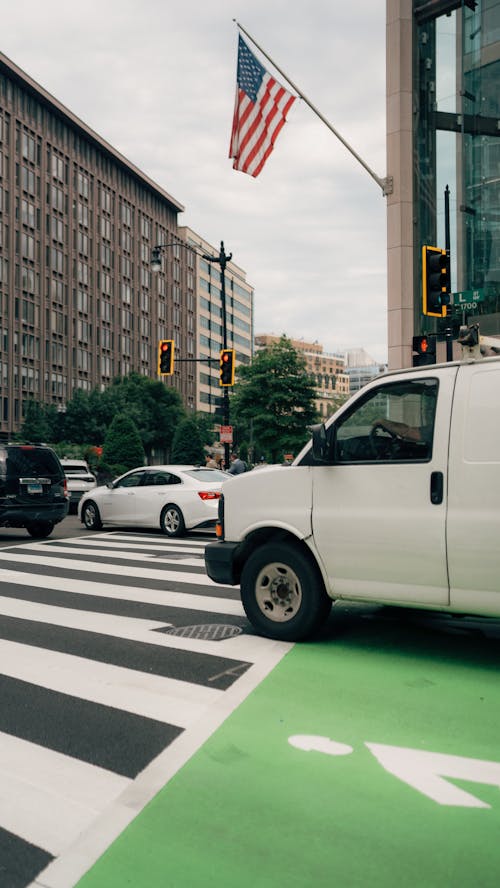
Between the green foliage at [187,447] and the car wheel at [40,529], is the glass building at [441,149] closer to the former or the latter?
the car wheel at [40,529]

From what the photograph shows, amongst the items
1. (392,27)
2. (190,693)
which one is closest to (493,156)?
(392,27)

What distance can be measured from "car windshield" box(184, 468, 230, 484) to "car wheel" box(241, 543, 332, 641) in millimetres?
9934

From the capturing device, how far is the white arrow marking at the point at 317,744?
431 centimetres

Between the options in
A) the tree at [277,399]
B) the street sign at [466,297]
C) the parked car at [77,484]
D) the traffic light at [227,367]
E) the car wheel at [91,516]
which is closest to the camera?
the street sign at [466,297]

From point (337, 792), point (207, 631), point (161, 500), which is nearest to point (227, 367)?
point (161, 500)

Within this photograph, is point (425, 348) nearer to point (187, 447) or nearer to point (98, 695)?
point (98, 695)

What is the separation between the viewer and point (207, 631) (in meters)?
7.25

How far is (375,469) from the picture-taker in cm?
620

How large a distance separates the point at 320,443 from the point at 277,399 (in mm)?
37992

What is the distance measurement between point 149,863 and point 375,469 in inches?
143

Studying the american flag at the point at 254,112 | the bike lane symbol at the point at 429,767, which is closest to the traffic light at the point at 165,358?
the american flag at the point at 254,112

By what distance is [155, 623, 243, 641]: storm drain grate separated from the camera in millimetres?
7043

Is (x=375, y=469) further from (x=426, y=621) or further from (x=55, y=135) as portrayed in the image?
(x=55, y=135)

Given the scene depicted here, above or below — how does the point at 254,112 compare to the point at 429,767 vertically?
above
